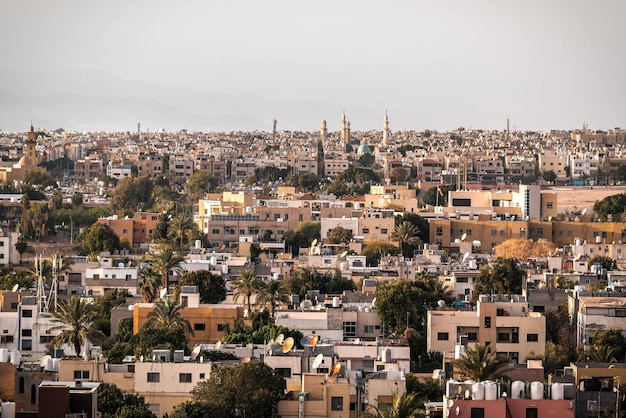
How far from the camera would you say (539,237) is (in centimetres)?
7819

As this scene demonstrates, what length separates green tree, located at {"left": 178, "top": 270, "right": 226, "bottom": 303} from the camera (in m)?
48.2

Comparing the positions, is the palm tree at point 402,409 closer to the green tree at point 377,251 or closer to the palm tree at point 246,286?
the palm tree at point 246,286

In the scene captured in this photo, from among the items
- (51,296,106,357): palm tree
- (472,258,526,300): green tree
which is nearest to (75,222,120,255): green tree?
(472,258,526,300): green tree

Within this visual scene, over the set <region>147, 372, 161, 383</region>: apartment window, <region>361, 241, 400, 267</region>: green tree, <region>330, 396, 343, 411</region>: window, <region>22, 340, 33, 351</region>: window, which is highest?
<region>361, 241, 400, 267</region>: green tree

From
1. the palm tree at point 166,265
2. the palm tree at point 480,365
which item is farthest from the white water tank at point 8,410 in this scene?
the palm tree at point 166,265

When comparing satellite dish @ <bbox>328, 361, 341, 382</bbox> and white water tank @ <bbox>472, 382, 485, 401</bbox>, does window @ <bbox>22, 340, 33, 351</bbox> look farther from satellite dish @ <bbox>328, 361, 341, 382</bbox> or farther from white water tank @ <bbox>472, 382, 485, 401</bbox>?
white water tank @ <bbox>472, 382, 485, 401</bbox>

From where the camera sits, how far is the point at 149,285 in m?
49.6

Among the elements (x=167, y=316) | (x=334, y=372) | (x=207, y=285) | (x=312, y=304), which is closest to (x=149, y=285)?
(x=207, y=285)

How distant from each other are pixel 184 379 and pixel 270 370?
1880mm

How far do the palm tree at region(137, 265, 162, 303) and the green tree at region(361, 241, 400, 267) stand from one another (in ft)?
40.8

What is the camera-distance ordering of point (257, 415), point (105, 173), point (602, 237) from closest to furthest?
point (257, 415), point (602, 237), point (105, 173)

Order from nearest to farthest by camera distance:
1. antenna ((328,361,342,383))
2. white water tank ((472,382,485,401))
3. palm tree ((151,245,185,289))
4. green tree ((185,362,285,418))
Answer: white water tank ((472,382,485,401)) → green tree ((185,362,285,418)) → antenna ((328,361,342,383)) → palm tree ((151,245,185,289))

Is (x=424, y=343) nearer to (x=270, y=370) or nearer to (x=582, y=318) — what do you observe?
(x=582, y=318)

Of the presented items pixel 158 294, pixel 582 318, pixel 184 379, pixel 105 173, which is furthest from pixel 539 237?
pixel 105 173
